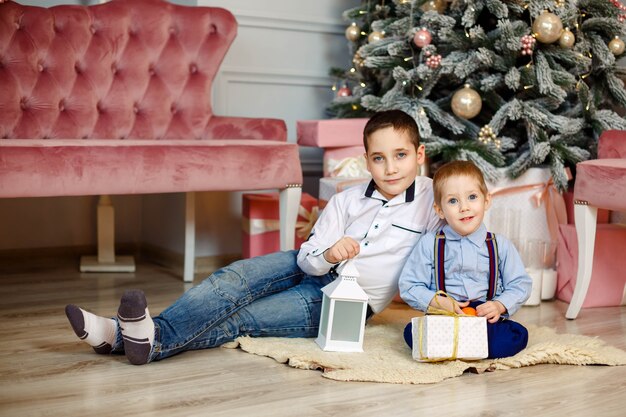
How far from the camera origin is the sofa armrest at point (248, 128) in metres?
3.03

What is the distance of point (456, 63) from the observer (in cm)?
288

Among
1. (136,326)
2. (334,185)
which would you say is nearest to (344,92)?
(334,185)

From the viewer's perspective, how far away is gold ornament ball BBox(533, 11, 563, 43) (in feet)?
8.98

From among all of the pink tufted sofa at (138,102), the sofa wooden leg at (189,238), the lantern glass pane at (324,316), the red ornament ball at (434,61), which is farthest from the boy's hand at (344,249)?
the sofa wooden leg at (189,238)

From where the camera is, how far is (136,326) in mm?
1856

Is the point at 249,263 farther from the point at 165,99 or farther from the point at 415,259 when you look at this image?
the point at 165,99

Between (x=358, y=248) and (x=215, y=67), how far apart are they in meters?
1.44

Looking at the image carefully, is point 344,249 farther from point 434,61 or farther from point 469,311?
point 434,61

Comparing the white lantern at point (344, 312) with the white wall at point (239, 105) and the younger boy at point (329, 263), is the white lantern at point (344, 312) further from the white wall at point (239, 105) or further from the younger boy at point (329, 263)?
the white wall at point (239, 105)

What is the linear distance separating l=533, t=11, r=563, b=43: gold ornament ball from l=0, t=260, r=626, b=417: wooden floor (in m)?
1.01

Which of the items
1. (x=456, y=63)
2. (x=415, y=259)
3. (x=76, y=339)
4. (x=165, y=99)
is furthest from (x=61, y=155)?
(x=456, y=63)

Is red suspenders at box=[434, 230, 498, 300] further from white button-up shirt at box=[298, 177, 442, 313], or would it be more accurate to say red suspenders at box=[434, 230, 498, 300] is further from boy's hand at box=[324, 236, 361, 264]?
boy's hand at box=[324, 236, 361, 264]

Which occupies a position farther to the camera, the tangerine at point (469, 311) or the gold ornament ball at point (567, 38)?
Answer: the gold ornament ball at point (567, 38)

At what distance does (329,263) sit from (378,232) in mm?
158
